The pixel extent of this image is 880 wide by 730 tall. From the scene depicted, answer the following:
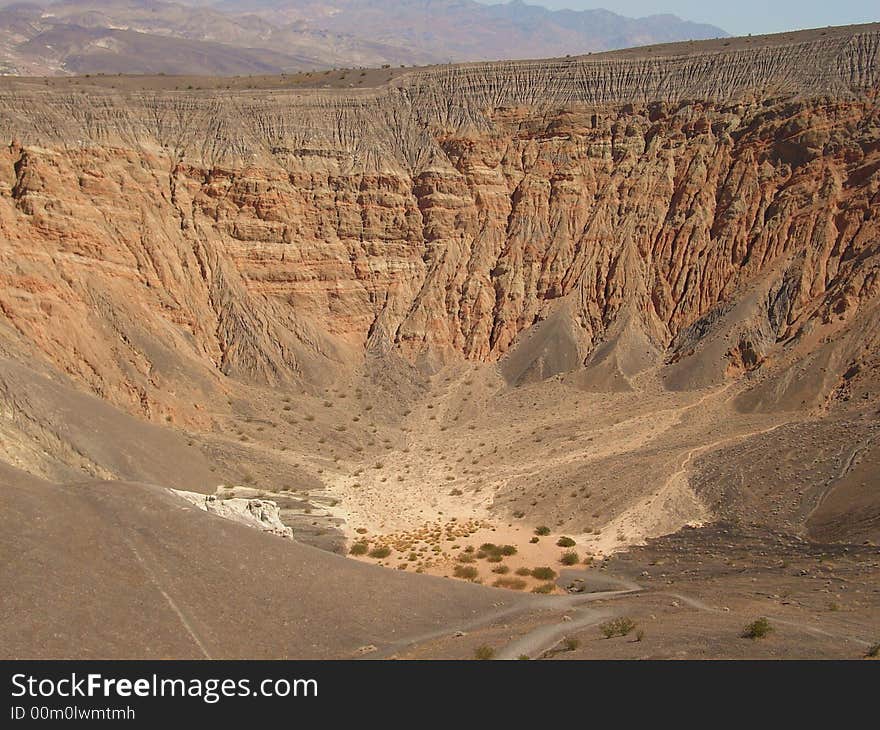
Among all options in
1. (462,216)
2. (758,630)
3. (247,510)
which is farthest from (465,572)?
(462,216)

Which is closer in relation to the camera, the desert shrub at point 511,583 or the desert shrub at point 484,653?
the desert shrub at point 484,653

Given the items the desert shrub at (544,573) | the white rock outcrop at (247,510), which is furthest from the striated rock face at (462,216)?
the desert shrub at (544,573)

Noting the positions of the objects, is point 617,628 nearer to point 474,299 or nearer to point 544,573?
point 544,573

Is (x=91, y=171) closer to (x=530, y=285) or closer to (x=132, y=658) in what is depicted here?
(x=530, y=285)

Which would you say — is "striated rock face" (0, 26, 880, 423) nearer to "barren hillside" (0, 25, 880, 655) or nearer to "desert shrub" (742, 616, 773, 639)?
"barren hillside" (0, 25, 880, 655)

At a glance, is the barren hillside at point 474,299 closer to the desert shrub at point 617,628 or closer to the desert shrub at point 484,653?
the desert shrub at point 617,628

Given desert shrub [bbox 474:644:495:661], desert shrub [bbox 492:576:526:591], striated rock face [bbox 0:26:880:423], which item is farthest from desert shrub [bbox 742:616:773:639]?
striated rock face [bbox 0:26:880:423]

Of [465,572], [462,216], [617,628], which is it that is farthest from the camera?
[462,216]

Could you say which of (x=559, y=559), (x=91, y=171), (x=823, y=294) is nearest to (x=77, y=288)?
(x=91, y=171)

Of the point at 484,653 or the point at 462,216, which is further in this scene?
the point at 462,216
